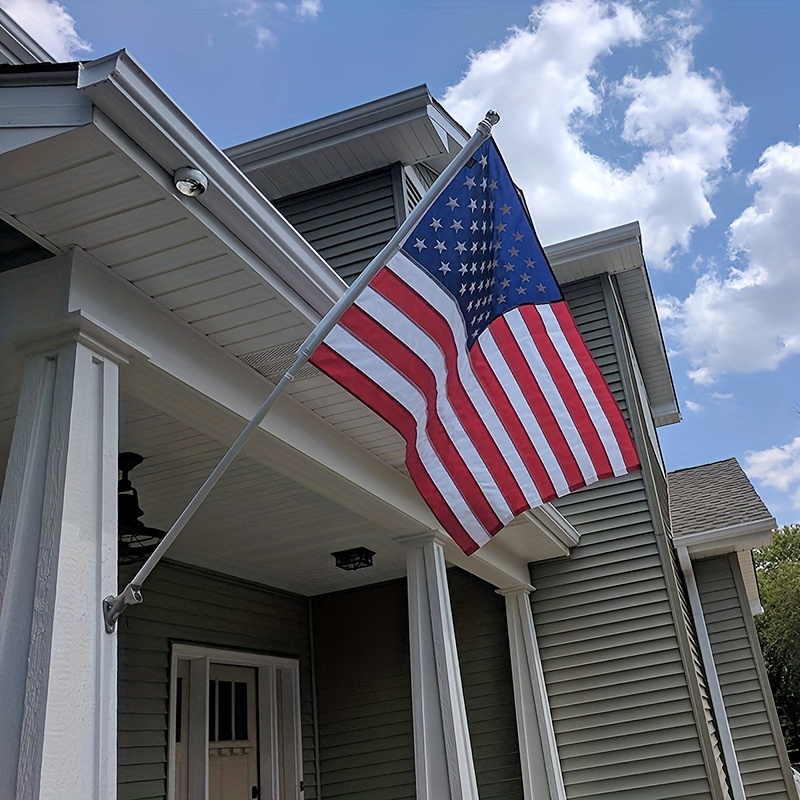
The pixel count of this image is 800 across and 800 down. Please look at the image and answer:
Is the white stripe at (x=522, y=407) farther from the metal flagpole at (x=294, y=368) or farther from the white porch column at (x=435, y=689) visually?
the white porch column at (x=435, y=689)

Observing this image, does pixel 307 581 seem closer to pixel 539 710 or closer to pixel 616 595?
pixel 539 710

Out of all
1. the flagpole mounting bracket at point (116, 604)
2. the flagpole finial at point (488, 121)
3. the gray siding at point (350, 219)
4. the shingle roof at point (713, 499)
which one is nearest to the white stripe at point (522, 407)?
the flagpole finial at point (488, 121)

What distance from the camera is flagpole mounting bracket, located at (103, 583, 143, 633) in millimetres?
2404

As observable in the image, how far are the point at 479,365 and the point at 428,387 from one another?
0.86 feet

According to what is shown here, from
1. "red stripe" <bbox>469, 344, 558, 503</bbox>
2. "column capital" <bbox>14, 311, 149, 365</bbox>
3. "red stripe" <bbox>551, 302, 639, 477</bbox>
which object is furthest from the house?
"red stripe" <bbox>551, 302, 639, 477</bbox>

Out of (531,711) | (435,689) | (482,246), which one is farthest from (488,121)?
(531,711)

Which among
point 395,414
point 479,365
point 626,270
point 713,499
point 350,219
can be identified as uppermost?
point 626,270

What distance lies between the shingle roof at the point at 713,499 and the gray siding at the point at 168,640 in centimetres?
395

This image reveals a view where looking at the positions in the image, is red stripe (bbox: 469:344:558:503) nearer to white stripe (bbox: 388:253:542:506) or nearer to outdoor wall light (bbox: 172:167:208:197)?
white stripe (bbox: 388:253:542:506)

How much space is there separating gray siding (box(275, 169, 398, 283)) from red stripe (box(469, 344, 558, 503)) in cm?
411

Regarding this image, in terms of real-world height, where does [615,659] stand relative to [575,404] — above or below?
below

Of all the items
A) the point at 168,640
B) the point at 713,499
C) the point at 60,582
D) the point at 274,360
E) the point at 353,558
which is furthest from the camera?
the point at 713,499

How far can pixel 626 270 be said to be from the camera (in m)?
9.03

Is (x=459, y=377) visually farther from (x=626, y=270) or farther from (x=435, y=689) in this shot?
(x=626, y=270)
